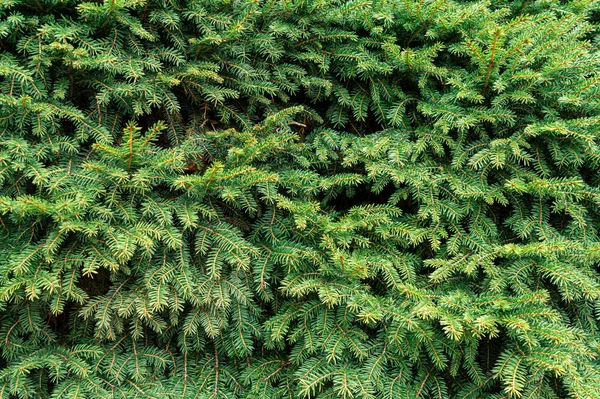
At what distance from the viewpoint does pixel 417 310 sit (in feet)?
5.39

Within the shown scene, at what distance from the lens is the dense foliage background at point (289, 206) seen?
5.52ft

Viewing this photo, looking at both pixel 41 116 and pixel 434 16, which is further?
pixel 434 16

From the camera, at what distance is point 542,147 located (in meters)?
2.06

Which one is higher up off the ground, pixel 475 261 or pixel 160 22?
pixel 160 22

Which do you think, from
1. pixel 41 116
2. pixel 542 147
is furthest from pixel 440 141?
pixel 41 116

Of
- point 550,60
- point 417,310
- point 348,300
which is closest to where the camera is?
point 417,310

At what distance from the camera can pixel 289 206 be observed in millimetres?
1837

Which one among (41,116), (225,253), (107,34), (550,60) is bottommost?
(225,253)

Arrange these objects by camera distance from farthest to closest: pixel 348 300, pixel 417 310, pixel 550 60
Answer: pixel 550 60 < pixel 348 300 < pixel 417 310

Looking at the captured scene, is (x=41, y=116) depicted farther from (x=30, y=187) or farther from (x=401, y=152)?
(x=401, y=152)

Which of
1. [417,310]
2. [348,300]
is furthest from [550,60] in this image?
[348,300]

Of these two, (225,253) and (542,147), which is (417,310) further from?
(542,147)

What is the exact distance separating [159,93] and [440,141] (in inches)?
53.2

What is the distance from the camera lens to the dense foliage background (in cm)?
168
